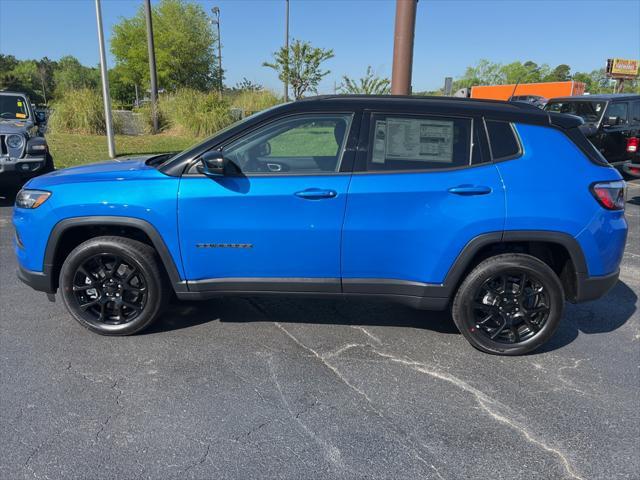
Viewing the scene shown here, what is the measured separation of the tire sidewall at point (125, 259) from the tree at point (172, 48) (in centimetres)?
3787

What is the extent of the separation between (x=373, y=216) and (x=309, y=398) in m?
1.23

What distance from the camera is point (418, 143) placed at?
3.22 m

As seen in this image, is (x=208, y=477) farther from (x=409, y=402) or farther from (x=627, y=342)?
(x=627, y=342)

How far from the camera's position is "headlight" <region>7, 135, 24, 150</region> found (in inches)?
284

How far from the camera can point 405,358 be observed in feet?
10.9

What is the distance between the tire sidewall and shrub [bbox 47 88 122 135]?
15542 mm

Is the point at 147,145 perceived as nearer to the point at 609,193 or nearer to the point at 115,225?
the point at 115,225

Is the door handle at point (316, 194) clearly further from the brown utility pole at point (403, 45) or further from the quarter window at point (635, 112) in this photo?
the quarter window at point (635, 112)

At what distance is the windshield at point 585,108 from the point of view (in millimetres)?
10547

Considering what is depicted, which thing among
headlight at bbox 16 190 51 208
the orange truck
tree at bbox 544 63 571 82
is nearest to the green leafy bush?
the orange truck

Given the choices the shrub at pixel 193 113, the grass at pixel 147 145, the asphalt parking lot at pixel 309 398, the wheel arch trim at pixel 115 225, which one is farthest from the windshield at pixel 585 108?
the shrub at pixel 193 113

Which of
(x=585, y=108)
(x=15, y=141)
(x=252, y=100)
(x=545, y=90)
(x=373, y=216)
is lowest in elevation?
(x=373, y=216)

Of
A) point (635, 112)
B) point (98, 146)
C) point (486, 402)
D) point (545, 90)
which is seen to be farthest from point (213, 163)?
point (545, 90)

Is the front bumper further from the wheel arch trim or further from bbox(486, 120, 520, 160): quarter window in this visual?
bbox(486, 120, 520, 160): quarter window
